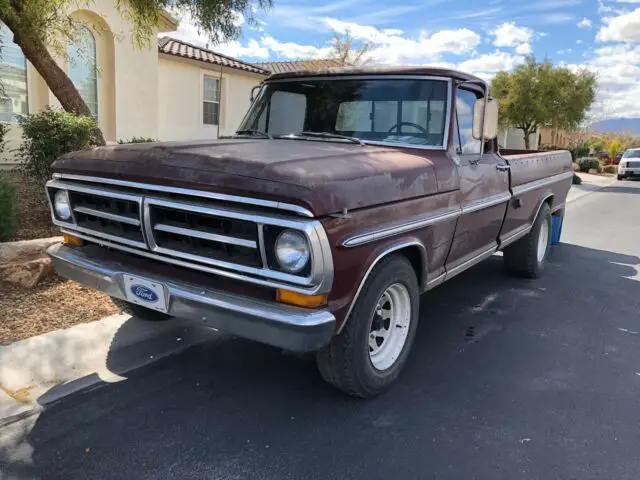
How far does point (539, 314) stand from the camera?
519cm

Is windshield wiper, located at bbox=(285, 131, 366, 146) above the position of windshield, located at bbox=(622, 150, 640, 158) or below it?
above

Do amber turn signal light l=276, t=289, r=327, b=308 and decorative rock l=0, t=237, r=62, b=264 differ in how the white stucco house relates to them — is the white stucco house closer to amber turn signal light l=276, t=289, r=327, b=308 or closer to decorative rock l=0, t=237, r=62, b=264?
decorative rock l=0, t=237, r=62, b=264

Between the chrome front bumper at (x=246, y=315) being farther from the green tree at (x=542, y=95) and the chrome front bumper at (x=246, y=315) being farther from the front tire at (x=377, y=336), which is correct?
the green tree at (x=542, y=95)

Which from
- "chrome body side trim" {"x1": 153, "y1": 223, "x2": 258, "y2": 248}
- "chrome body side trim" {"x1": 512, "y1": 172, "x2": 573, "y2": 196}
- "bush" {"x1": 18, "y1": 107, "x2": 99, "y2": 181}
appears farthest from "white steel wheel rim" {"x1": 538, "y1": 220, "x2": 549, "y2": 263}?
"bush" {"x1": 18, "y1": 107, "x2": 99, "y2": 181}

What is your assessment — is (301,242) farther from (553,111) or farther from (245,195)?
(553,111)

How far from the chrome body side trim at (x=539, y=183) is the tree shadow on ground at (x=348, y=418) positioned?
140cm

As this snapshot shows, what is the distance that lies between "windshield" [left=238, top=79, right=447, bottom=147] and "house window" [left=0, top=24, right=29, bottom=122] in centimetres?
811

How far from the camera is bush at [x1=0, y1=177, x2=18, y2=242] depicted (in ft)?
17.4

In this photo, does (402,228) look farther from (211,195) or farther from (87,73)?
(87,73)

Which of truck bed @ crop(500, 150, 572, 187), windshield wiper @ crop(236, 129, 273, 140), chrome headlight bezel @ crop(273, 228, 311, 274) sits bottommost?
chrome headlight bezel @ crop(273, 228, 311, 274)

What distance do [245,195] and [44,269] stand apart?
3137mm

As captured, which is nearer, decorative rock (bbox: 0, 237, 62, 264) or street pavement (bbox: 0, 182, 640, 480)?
street pavement (bbox: 0, 182, 640, 480)

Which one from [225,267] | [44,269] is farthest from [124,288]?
[44,269]

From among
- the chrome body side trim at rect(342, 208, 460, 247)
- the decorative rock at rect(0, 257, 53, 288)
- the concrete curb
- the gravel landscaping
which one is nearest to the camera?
the chrome body side trim at rect(342, 208, 460, 247)
